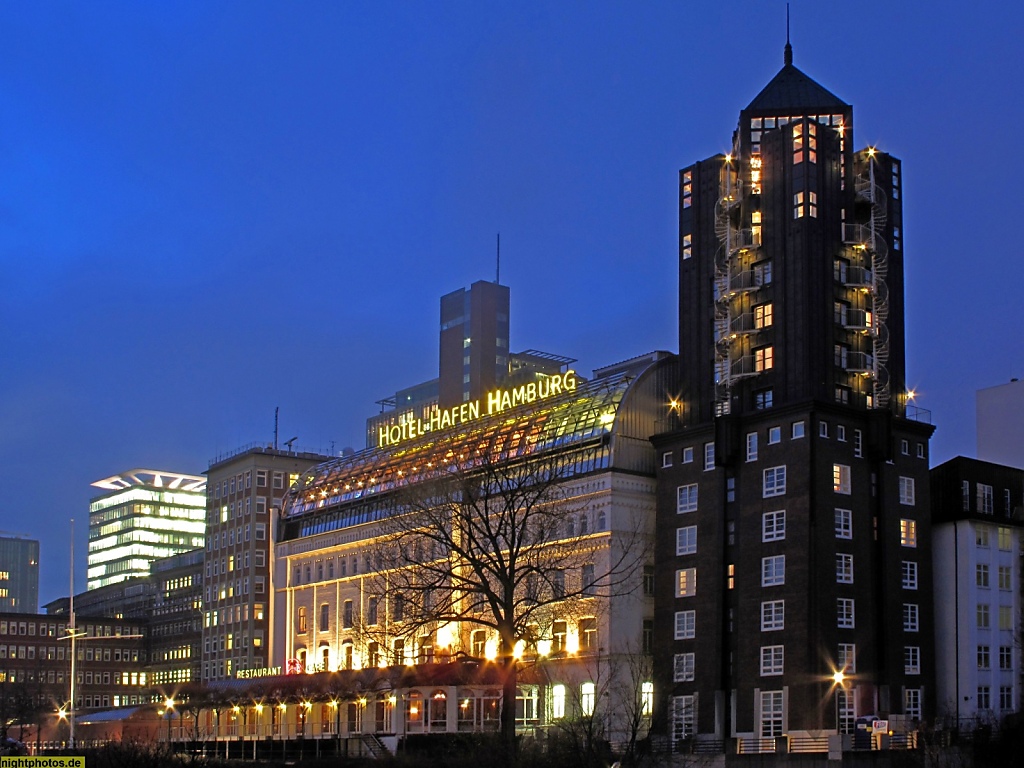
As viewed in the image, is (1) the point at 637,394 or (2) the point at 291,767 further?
(1) the point at 637,394

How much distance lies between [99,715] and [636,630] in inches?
3069

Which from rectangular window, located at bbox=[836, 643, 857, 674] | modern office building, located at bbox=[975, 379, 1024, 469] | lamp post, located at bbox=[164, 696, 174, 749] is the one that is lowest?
lamp post, located at bbox=[164, 696, 174, 749]

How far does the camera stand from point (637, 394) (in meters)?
127

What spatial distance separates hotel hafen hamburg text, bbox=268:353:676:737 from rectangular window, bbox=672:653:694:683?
3.01 meters

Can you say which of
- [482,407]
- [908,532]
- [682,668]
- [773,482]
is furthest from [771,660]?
[482,407]

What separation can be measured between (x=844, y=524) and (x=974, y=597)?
13.4m

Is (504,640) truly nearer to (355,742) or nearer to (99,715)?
(355,742)

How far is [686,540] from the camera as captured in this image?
119 m

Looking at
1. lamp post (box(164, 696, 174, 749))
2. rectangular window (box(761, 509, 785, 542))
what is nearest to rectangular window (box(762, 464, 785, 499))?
rectangular window (box(761, 509, 785, 542))

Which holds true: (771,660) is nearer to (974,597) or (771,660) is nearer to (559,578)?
(974,597)

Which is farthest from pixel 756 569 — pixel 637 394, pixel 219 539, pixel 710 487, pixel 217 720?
pixel 219 539

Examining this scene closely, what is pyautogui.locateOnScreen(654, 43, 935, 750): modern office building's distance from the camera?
10906 cm

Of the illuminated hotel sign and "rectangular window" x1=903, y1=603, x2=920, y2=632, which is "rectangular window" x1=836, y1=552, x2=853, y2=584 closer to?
"rectangular window" x1=903, y1=603, x2=920, y2=632

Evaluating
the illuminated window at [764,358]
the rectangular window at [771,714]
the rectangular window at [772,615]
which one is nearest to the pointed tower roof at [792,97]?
the illuminated window at [764,358]
